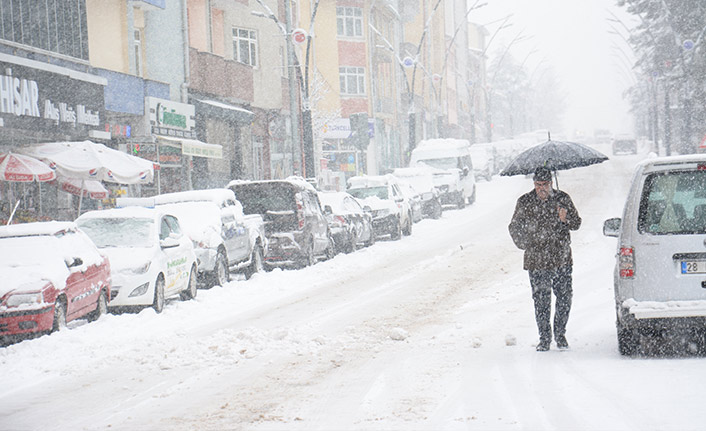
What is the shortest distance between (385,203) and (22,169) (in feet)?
39.1

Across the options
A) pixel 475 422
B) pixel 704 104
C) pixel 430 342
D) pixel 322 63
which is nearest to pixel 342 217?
pixel 430 342

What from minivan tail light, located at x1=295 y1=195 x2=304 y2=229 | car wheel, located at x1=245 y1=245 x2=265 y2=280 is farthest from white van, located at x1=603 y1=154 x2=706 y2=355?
minivan tail light, located at x1=295 y1=195 x2=304 y2=229

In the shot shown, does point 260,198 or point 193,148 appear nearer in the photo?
point 260,198

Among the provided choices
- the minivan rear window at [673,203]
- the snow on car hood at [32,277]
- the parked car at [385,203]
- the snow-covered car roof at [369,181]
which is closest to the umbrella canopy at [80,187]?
the parked car at [385,203]

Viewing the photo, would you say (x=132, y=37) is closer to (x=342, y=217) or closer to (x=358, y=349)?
(x=342, y=217)

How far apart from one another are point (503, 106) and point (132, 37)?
11894cm

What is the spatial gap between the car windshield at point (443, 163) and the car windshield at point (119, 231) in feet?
87.8

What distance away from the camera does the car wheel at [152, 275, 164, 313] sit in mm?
15402

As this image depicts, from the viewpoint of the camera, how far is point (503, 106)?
146 meters

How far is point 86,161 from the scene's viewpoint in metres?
21.7

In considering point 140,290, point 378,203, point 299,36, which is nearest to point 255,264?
point 140,290

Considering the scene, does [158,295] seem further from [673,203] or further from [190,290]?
[673,203]

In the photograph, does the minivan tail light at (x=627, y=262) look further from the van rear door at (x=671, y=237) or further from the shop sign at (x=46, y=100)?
the shop sign at (x=46, y=100)

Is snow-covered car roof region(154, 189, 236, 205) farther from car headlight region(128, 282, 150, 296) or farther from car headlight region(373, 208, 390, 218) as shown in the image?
car headlight region(373, 208, 390, 218)
